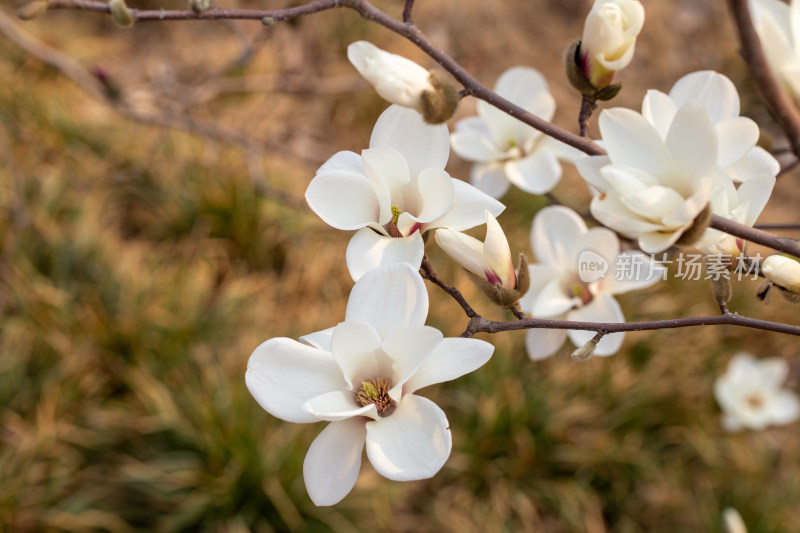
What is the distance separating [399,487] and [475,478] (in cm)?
28

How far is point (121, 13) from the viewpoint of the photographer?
2.17 feet

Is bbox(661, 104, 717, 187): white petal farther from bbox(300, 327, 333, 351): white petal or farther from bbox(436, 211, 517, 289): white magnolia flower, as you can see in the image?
bbox(300, 327, 333, 351): white petal

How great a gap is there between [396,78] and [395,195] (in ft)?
0.36

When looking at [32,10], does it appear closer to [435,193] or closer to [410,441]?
[435,193]

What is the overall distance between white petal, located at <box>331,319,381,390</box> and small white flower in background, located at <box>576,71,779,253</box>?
20 cm

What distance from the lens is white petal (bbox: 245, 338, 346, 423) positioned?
495mm

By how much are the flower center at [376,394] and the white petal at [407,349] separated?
0.07ft

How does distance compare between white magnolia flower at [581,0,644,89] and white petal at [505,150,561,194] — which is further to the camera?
white petal at [505,150,561,194]

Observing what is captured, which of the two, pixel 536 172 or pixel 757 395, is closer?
pixel 536 172

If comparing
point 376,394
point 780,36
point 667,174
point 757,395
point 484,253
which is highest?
point 780,36

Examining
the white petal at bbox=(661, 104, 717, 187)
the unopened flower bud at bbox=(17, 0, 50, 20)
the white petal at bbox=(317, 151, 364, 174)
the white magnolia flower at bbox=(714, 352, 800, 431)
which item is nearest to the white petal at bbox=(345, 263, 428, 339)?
the white petal at bbox=(317, 151, 364, 174)

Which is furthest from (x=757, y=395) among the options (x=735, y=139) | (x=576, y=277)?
(x=735, y=139)

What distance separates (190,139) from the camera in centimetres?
277

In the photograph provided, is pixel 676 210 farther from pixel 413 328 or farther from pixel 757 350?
pixel 757 350
